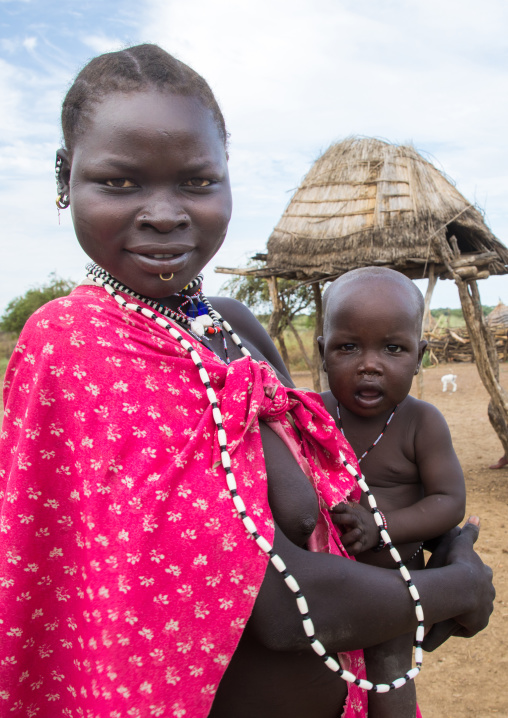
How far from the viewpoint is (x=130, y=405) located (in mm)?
1100

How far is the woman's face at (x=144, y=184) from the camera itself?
1.15 m

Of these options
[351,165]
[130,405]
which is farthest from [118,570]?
[351,165]

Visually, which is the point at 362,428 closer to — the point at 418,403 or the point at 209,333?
the point at 418,403

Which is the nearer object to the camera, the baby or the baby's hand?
the baby's hand

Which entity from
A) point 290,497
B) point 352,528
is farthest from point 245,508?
point 352,528

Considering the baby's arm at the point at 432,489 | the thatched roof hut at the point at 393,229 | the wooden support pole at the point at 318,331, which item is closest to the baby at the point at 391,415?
the baby's arm at the point at 432,489

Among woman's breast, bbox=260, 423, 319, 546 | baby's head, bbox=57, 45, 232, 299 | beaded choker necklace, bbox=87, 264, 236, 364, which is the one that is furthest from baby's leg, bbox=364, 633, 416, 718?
baby's head, bbox=57, 45, 232, 299

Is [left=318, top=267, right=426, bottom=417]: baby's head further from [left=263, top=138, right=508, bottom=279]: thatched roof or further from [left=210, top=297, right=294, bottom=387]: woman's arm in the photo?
[left=263, top=138, right=508, bottom=279]: thatched roof

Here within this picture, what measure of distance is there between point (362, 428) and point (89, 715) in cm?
114

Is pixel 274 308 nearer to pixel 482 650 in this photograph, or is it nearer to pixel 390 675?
pixel 482 650

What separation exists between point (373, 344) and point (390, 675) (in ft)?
2.92

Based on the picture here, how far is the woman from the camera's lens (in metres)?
1.05

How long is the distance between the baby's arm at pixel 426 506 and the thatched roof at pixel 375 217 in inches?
266

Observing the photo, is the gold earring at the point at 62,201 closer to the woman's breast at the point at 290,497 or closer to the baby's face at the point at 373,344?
the woman's breast at the point at 290,497
